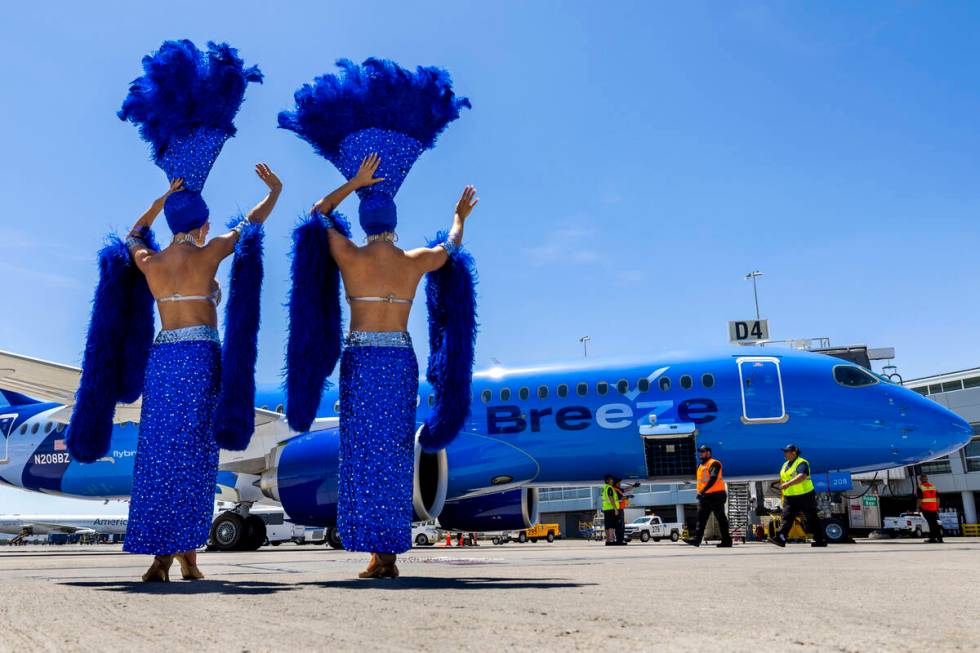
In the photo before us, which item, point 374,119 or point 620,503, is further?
point 620,503

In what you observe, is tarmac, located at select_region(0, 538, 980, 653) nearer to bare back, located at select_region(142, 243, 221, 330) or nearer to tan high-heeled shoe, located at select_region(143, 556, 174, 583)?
tan high-heeled shoe, located at select_region(143, 556, 174, 583)

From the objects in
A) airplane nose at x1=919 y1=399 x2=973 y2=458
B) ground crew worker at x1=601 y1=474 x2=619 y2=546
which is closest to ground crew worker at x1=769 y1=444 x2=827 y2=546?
airplane nose at x1=919 y1=399 x2=973 y2=458

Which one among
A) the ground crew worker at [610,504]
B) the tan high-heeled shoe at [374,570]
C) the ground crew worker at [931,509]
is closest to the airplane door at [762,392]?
the ground crew worker at [610,504]

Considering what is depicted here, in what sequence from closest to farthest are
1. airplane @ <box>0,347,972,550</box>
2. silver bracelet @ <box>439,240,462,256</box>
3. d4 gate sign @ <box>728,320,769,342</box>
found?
1. silver bracelet @ <box>439,240,462,256</box>
2. airplane @ <box>0,347,972,550</box>
3. d4 gate sign @ <box>728,320,769,342</box>

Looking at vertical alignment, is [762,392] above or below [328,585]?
above

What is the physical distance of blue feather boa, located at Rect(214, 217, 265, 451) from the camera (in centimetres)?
485

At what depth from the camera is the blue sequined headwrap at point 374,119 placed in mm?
5371

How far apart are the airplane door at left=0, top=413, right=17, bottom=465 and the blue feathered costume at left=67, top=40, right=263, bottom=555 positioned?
1357 centimetres

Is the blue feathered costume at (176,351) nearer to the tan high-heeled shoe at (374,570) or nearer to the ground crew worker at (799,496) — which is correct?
the tan high-heeled shoe at (374,570)

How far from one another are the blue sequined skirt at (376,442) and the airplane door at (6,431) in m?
15.0

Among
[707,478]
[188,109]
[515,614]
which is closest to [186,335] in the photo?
[188,109]

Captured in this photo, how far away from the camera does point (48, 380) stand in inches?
507

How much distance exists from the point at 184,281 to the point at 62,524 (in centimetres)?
7103

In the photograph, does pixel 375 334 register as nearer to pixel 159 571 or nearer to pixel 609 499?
pixel 159 571
